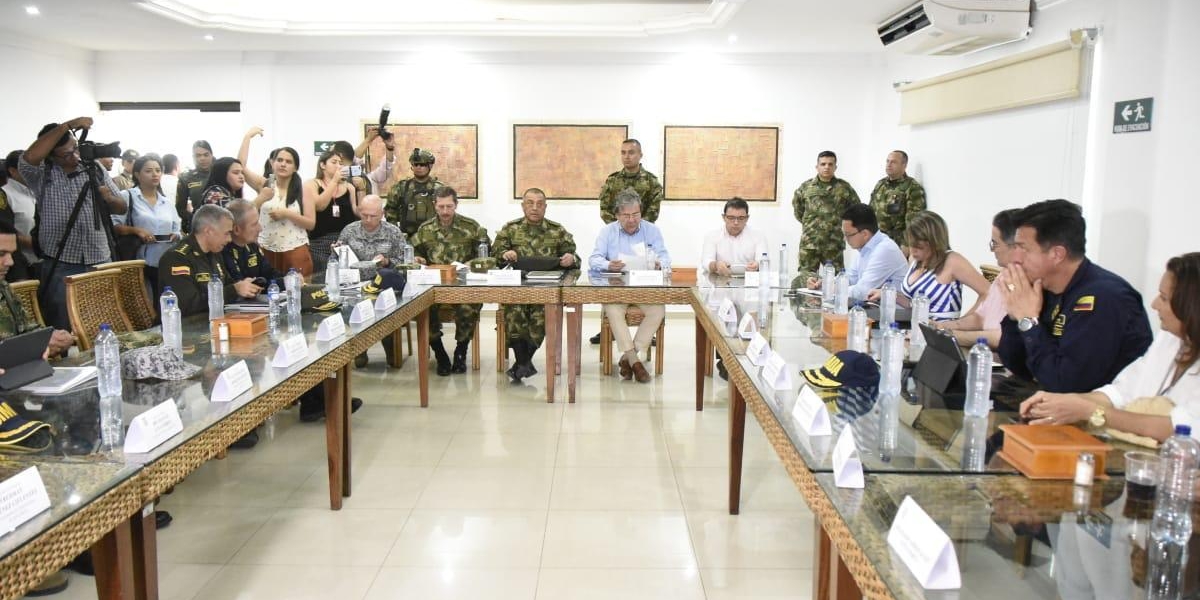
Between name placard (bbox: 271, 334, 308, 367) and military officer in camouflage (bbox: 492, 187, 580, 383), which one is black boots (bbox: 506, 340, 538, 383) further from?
name placard (bbox: 271, 334, 308, 367)

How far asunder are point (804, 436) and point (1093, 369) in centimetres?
93

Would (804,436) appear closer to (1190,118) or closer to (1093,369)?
(1093,369)

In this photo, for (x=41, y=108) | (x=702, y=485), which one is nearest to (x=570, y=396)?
(x=702, y=485)

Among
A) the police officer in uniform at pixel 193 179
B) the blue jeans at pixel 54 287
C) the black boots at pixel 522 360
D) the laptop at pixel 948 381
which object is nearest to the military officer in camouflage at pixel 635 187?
the black boots at pixel 522 360

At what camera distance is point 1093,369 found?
2.23 meters

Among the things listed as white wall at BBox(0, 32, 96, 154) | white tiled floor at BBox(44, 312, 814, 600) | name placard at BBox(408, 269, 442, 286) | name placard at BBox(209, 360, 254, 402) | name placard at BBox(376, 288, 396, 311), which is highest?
white wall at BBox(0, 32, 96, 154)

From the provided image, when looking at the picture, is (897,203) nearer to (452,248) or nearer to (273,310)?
(452,248)

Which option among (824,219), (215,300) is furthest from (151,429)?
(824,219)

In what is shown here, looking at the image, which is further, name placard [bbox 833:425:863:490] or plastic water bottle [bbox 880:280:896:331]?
plastic water bottle [bbox 880:280:896:331]

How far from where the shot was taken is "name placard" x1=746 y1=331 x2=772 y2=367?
2584mm

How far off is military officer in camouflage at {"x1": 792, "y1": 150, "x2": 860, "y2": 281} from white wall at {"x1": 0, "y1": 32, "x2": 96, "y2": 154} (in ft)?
21.2

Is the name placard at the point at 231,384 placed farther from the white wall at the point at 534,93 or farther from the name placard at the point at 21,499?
the white wall at the point at 534,93

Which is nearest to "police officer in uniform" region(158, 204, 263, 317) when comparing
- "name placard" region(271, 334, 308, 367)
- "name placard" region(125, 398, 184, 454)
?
"name placard" region(271, 334, 308, 367)

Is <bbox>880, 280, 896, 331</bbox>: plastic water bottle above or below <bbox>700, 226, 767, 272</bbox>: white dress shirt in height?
below
